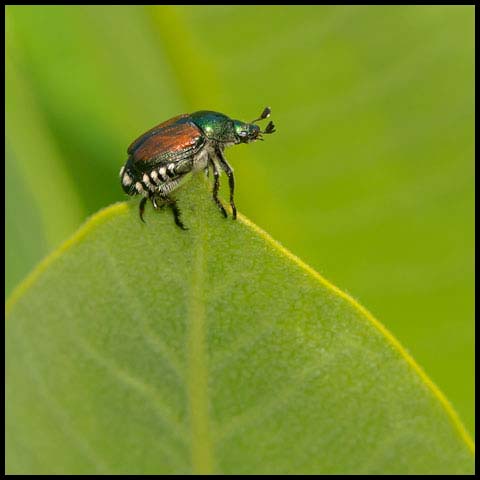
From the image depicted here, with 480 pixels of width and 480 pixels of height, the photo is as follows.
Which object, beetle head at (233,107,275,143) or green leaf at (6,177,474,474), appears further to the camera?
beetle head at (233,107,275,143)

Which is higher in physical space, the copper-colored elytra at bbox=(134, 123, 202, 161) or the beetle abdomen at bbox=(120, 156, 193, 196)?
the copper-colored elytra at bbox=(134, 123, 202, 161)

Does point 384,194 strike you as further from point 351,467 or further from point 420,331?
point 351,467

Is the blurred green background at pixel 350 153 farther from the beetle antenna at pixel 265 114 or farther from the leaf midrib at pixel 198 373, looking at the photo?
the leaf midrib at pixel 198 373

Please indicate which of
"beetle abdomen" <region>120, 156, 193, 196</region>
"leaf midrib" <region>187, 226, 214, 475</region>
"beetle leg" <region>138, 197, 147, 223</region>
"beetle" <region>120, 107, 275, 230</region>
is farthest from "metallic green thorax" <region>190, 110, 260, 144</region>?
"leaf midrib" <region>187, 226, 214, 475</region>

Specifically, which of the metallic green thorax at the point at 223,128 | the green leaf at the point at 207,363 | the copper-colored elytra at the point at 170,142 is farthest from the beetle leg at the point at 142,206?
the metallic green thorax at the point at 223,128

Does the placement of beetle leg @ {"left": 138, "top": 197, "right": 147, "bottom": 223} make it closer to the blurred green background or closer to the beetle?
the beetle

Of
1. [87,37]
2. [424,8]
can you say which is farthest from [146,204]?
[87,37]

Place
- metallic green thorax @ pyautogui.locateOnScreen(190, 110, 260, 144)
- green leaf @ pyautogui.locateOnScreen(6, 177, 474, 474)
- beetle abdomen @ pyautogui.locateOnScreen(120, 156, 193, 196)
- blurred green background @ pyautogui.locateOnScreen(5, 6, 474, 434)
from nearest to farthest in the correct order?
green leaf @ pyautogui.locateOnScreen(6, 177, 474, 474) → beetle abdomen @ pyautogui.locateOnScreen(120, 156, 193, 196) → metallic green thorax @ pyautogui.locateOnScreen(190, 110, 260, 144) → blurred green background @ pyautogui.locateOnScreen(5, 6, 474, 434)
